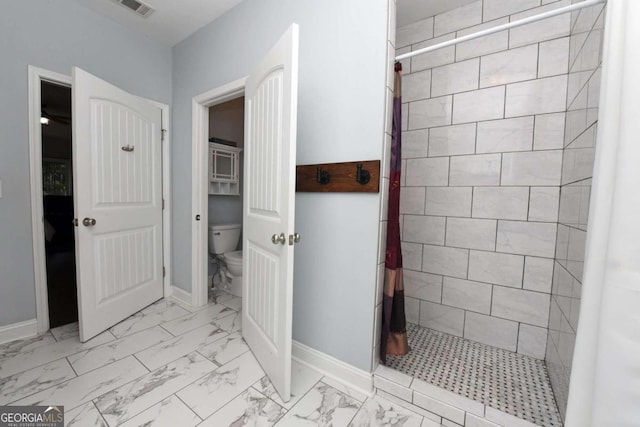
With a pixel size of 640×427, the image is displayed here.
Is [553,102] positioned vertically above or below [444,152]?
above

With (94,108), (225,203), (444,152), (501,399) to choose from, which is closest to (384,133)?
(444,152)

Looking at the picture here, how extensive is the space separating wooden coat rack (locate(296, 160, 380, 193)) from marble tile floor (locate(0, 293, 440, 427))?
1109 mm

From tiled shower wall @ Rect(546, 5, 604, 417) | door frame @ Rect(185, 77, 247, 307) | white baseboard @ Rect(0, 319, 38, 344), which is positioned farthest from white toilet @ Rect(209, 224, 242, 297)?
tiled shower wall @ Rect(546, 5, 604, 417)

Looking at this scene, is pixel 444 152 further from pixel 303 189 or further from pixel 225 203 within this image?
pixel 225 203

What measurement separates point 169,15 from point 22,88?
1.14m

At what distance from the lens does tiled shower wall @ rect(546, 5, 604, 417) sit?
1054mm

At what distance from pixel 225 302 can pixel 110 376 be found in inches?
43.4

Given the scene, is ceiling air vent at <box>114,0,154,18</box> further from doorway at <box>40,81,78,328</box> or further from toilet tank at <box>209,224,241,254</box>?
toilet tank at <box>209,224,241,254</box>

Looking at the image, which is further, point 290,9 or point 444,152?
point 444,152

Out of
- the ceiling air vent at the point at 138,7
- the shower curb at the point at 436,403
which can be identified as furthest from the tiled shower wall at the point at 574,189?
the ceiling air vent at the point at 138,7

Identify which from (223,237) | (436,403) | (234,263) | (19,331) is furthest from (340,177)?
(19,331)

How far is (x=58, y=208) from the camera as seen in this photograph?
15.3 ft

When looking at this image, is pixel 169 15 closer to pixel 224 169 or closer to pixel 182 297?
pixel 224 169

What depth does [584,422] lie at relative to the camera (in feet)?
2.31
